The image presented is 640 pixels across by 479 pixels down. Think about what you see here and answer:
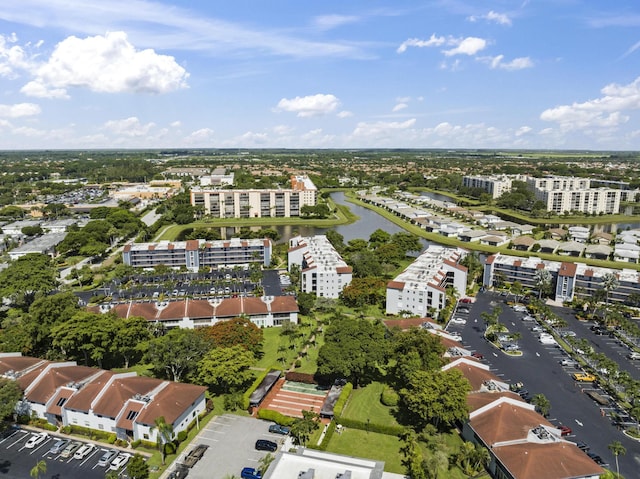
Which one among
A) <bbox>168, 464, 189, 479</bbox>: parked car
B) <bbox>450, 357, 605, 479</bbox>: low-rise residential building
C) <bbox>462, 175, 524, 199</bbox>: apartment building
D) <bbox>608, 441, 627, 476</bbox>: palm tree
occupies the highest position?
<bbox>462, 175, 524, 199</bbox>: apartment building

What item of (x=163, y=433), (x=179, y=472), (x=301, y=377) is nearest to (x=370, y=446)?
(x=301, y=377)

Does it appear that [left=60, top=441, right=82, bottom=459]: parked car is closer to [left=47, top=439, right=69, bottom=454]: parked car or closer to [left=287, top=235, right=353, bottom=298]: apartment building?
[left=47, top=439, right=69, bottom=454]: parked car

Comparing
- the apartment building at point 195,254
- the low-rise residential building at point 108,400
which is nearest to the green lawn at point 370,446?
the low-rise residential building at point 108,400

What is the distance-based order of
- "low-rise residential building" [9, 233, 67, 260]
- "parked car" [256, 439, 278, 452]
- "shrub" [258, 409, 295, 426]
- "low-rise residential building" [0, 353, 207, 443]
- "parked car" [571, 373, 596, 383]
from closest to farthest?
"parked car" [256, 439, 278, 452] → "low-rise residential building" [0, 353, 207, 443] → "shrub" [258, 409, 295, 426] → "parked car" [571, 373, 596, 383] → "low-rise residential building" [9, 233, 67, 260]

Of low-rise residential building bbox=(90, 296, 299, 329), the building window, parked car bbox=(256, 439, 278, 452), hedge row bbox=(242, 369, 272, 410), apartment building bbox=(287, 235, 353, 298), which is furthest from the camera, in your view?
apartment building bbox=(287, 235, 353, 298)

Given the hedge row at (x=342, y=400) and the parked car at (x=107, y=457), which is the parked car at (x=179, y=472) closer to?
the parked car at (x=107, y=457)

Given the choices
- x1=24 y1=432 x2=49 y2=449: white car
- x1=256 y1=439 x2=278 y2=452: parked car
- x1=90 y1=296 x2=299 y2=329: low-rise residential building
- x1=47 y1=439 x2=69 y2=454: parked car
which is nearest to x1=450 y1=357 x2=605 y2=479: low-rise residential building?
x1=256 y1=439 x2=278 y2=452: parked car
